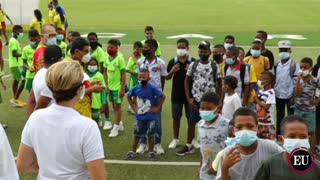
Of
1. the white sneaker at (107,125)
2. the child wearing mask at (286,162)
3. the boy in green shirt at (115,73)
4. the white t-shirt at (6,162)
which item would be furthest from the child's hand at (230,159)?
the white sneaker at (107,125)

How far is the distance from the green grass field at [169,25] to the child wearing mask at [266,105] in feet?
4.32

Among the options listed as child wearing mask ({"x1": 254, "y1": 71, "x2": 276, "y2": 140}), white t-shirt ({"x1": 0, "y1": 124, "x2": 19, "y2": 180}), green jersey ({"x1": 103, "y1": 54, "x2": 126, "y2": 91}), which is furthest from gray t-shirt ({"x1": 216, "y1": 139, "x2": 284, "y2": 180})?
green jersey ({"x1": 103, "y1": 54, "x2": 126, "y2": 91})

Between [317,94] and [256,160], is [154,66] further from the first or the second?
[256,160]

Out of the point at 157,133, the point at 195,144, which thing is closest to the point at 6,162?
the point at 157,133

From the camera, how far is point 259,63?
1073 centimetres

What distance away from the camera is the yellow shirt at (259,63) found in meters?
10.7

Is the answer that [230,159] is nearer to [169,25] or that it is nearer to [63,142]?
[63,142]

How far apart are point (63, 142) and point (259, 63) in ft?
23.9

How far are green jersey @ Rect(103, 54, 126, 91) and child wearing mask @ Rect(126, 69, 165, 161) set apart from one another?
1.85m

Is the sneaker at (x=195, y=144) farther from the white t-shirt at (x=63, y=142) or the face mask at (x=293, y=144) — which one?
the white t-shirt at (x=63, y=142)

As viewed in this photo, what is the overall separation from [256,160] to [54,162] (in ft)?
5.80

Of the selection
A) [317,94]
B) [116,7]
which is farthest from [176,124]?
[116,7]

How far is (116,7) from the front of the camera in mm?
42000

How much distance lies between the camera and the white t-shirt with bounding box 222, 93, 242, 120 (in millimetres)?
8362
